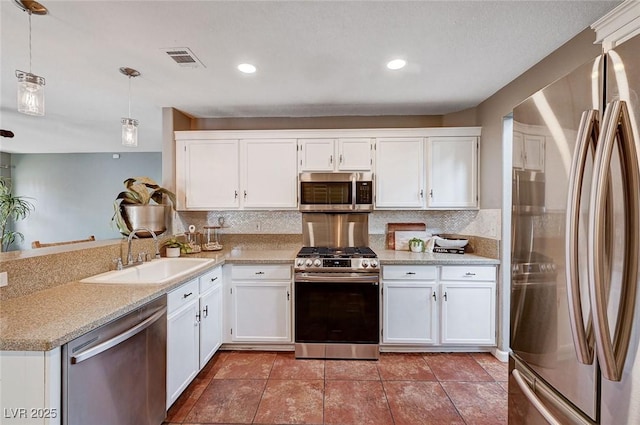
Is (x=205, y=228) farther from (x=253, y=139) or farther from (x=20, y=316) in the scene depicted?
(x=20, y=316)

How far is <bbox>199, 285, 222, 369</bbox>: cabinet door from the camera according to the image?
2410 mm

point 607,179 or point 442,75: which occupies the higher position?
point 442,75

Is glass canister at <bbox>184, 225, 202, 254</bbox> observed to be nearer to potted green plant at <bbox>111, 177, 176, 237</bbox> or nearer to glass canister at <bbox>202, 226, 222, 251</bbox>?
glass canister at <bbox>202, 226, 222, 251</bbox>

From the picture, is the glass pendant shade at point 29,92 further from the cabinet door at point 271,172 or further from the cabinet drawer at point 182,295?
the cabinet door at point 271,172

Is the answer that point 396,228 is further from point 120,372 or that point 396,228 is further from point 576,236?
point 120,372

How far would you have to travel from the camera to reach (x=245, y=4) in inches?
61.7

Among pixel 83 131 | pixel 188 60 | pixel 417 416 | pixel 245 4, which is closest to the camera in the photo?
pixel 245 4

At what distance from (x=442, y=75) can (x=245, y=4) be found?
5.35ft

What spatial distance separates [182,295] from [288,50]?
189cm

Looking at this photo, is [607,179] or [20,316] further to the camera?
[20,316]

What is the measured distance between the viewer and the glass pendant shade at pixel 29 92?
1529 mm

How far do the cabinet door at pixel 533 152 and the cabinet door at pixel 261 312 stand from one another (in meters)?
2.21

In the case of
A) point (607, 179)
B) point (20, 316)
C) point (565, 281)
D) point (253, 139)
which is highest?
point (253, 139)

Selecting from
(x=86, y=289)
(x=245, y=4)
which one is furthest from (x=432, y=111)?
(x=86, y=289)
